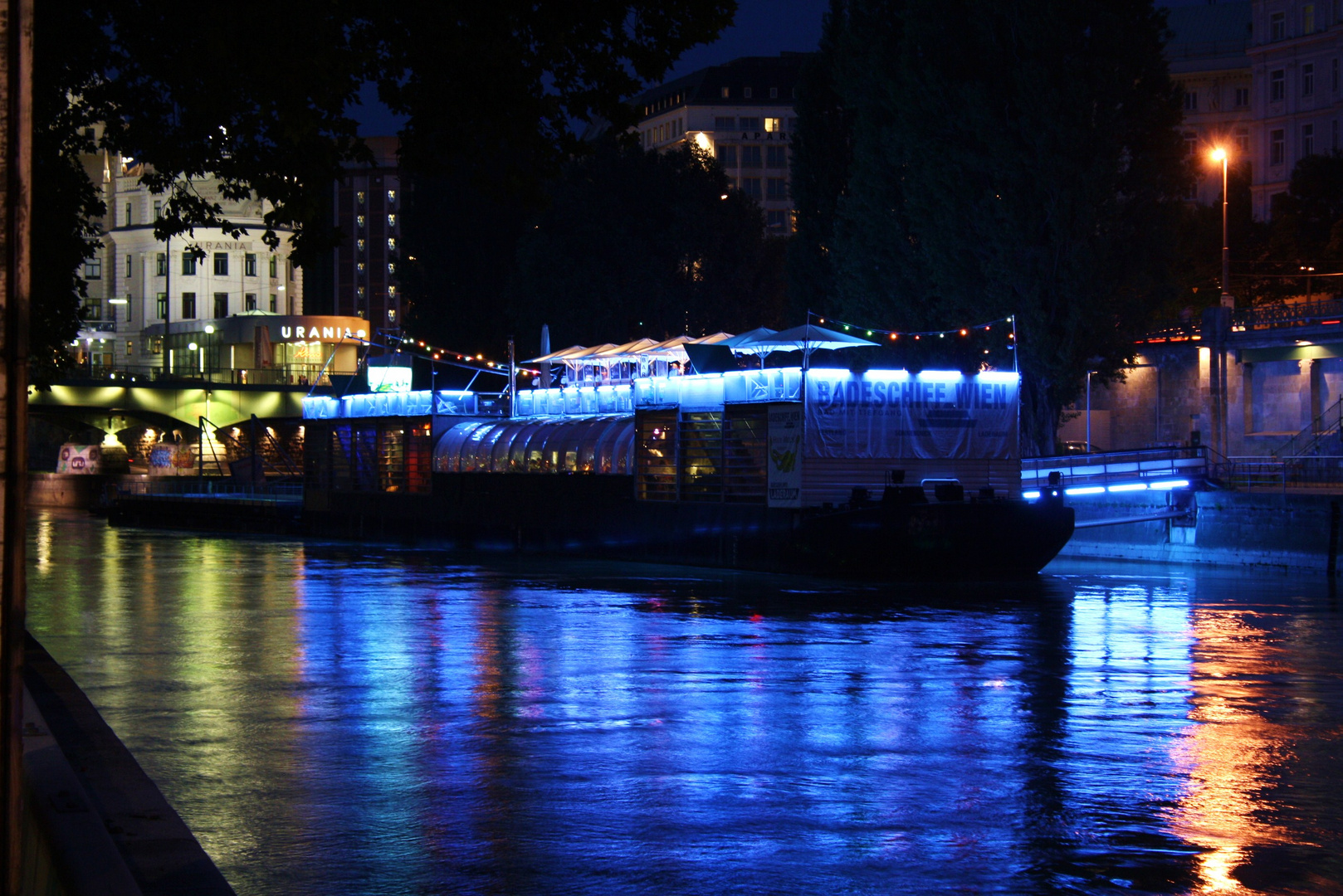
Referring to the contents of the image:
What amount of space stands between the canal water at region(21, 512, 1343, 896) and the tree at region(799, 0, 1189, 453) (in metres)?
18.0

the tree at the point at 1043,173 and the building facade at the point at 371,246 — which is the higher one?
the building facade at the point at 371,246

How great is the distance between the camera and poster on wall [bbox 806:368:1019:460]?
33781 mm

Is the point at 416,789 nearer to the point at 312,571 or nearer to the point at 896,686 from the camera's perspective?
the point at 896,686

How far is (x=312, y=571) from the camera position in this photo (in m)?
35.9

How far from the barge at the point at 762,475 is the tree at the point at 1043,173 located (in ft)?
29.2

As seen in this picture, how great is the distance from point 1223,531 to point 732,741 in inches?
1115

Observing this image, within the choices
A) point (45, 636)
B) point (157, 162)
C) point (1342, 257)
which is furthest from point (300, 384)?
point (157, 162)

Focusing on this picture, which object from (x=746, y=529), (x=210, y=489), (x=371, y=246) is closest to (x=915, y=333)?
(x=746, y=529)

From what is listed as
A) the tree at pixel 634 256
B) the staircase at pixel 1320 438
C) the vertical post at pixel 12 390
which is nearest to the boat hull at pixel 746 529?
the tree at pixel 634 256

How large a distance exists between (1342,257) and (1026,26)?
35803mm

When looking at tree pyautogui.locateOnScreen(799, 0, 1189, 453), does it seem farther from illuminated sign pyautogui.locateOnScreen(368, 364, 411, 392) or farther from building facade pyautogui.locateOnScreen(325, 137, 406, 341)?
building facade pyautogui.locateOnScreen(325, 137, 406, 341)

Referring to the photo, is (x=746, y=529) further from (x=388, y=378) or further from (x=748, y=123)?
(x=748, y=123)

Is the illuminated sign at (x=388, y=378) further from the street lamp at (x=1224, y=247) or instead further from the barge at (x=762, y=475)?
the street lamp at (x=1224, y=247)

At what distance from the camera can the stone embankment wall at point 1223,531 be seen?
116ft
